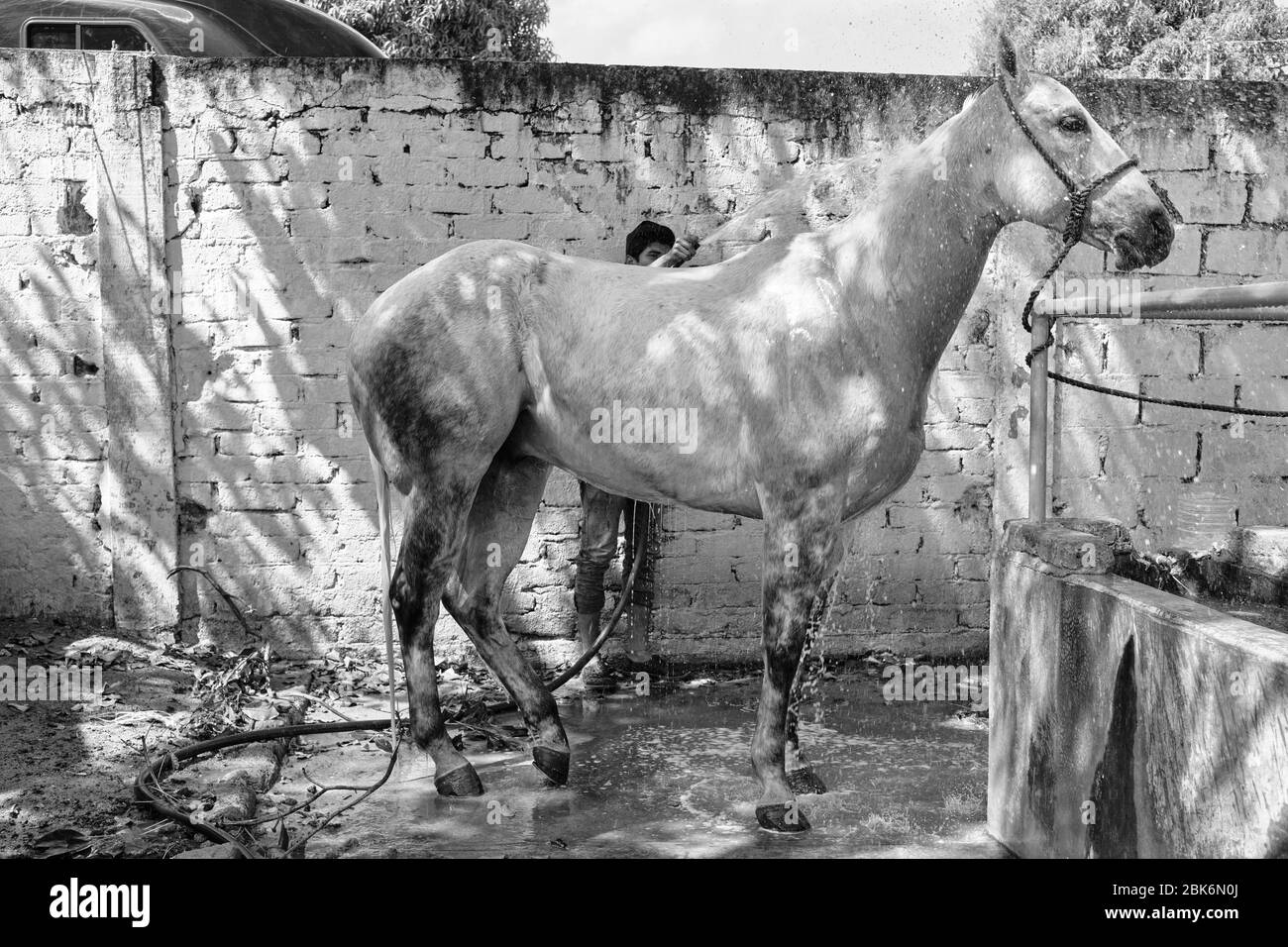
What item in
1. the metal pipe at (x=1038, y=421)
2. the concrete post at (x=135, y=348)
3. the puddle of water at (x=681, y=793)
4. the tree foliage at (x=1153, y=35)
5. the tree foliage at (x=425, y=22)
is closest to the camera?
the puddle of water at (x=681, y=793)

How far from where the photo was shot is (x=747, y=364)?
152 inches

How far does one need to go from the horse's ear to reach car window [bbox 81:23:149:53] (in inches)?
193

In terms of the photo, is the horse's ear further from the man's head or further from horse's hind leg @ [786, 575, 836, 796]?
the man's head

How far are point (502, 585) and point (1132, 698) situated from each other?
7.74ft

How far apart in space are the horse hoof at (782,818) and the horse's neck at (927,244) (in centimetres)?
149

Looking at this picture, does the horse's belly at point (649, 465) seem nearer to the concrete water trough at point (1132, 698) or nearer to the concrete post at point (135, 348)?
the concrete water trough at point (1132, 698)

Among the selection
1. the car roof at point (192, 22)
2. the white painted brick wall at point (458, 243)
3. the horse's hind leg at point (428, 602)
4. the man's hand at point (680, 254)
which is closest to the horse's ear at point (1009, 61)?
the man's hand at point (680, 254)

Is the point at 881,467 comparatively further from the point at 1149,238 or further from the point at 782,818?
the point at 782,818

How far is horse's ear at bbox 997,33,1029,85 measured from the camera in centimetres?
349

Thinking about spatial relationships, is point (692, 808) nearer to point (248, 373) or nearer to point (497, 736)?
point (497, 736)

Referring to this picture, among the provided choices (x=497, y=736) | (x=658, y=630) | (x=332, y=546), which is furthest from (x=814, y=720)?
(x=332, y=546)

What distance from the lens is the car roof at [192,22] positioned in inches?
248

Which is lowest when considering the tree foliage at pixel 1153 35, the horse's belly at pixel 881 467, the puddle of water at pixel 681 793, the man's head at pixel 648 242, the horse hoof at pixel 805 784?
the puddle of water at pixel 681 793

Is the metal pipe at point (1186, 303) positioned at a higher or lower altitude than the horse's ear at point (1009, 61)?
lower
